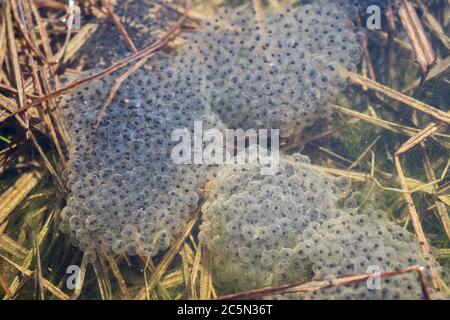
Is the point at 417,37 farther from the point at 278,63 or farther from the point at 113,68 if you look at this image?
the point at 113,68

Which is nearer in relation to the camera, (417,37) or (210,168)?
(210,168)

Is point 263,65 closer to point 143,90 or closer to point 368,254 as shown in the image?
point 143,90

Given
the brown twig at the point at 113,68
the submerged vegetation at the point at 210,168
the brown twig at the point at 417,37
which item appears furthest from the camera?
the brown twig at the point at 417,37

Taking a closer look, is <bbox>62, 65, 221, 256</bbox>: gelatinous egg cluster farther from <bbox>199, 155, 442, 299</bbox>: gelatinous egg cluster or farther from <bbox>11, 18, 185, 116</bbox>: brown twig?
<bbox>199, 155, 442, 299</bbox>: gelatinous egg cluster

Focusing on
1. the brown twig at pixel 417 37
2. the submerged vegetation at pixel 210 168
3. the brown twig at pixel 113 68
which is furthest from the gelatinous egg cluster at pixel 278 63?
the brown twig at pixel 417 37

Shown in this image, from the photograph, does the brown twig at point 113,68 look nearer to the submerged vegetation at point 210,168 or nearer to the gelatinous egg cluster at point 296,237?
the submerged vegetation at point 210,168

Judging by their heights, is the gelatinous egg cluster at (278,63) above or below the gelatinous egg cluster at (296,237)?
above

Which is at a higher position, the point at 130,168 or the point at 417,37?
the point at 417,37

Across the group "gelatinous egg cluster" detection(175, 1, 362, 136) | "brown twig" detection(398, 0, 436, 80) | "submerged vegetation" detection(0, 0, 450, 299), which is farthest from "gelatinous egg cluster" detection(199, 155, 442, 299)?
"brown twig" detection(398, 0, 436, 80)

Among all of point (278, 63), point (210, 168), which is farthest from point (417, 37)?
point (210, 168)
